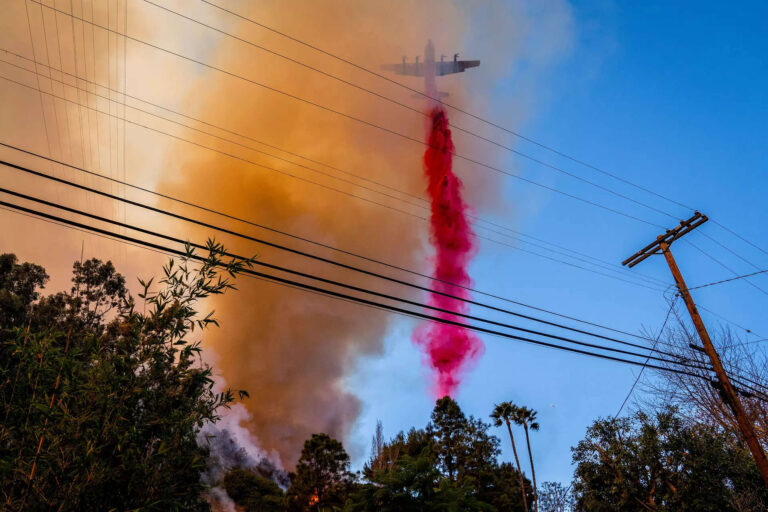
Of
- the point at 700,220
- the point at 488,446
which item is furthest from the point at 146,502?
the point at 488,446

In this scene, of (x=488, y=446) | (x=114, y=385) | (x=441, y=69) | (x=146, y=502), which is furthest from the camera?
(x=441, y=69)

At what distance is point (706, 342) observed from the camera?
17.2m

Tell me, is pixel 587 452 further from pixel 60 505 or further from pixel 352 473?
pixel 60 505

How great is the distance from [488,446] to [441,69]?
10180 centimetres

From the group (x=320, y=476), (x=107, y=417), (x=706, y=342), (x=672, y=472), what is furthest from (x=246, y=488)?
(x=107, y=417)

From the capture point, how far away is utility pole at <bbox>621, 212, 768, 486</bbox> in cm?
1554

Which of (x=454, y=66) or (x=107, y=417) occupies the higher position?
(x=454, y=66)

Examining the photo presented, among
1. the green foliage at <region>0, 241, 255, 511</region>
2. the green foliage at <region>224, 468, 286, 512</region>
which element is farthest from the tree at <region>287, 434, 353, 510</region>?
the green foliage at <region>0, 241, 255, 511</region>

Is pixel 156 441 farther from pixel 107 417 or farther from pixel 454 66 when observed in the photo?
pixel 454 66

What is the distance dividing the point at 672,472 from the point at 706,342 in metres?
17.0

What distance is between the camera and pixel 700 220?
18766 millimetres

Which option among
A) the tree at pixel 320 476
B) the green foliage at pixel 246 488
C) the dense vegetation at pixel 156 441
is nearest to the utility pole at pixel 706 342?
the dense vegetation at pixel 156 441

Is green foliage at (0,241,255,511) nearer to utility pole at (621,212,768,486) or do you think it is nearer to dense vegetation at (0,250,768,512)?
dense vegetation at (0,250,768,512)

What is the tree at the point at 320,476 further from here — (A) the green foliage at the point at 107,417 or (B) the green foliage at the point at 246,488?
(A) the green foliage at the point at 107,417
